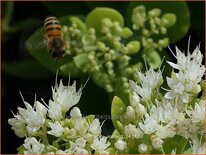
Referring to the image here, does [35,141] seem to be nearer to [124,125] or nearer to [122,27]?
[124,125]

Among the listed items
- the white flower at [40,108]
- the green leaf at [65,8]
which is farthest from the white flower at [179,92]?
the green leaf at [65,8]

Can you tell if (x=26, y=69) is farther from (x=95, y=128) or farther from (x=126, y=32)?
(x=95, y=128)

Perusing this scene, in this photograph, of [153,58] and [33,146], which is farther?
[153,58]

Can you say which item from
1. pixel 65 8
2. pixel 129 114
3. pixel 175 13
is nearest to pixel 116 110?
pixel 129 114

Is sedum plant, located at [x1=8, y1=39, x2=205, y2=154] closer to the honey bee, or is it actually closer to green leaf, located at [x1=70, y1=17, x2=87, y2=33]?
the honey bee

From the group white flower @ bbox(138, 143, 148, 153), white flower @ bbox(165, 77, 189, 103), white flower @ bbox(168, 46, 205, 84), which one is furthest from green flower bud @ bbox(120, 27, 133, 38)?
white flower @ bbox(138, 143, 148, 153)
